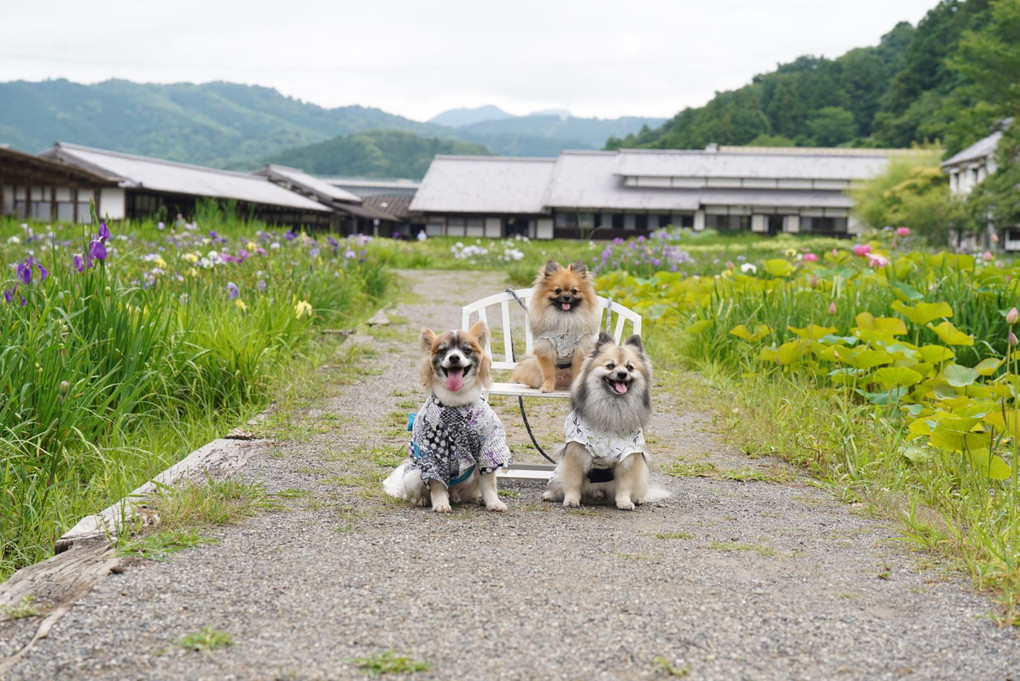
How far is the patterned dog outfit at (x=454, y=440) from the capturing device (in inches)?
149

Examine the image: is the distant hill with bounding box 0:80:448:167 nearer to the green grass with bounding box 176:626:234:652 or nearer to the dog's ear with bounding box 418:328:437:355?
the dog's ear with bounding box 418:328:437:355

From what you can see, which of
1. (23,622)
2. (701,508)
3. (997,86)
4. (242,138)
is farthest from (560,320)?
(242,138)

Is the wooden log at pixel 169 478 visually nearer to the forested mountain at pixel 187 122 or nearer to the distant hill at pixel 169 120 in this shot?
the forested mountain at pixel 187 122

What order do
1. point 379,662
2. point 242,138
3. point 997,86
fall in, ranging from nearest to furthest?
point 379,662 → point 997,86 → point 242,138

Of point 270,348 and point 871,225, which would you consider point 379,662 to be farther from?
point 871,225

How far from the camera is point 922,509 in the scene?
398 centimetres

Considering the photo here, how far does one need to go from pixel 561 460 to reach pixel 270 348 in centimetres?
316

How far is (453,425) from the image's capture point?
3770mm

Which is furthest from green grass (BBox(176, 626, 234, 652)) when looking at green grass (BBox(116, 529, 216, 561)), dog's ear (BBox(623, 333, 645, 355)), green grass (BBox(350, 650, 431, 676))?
dog's ear (BBox(623, 333, 645, 355))

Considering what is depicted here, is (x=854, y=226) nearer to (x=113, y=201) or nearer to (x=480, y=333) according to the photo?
(x=113, y=201)

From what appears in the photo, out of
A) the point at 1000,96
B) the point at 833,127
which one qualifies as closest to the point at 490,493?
the point at 1000,96

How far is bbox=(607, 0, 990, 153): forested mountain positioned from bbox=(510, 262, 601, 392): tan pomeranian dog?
3769cm

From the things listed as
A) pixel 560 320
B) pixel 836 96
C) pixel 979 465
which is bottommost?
pixel 979 465

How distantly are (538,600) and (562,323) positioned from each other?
192cm
